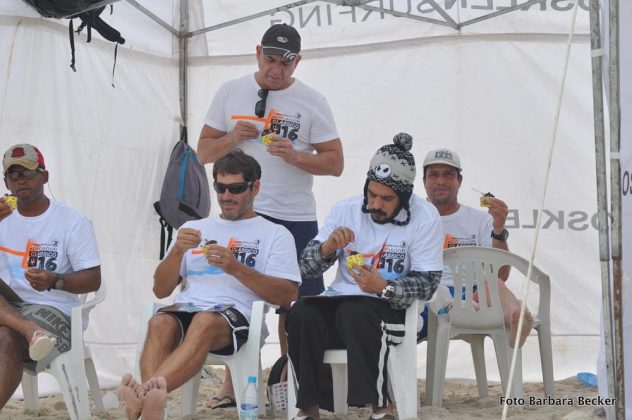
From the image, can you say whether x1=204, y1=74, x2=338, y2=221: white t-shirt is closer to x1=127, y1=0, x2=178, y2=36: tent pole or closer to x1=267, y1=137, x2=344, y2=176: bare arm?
x1=267, y1=137, x2=344, y2=176: bare arm

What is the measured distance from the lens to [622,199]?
3.47 meters

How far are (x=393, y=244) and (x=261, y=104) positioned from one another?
3.32 feet

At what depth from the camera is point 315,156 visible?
15.7ft

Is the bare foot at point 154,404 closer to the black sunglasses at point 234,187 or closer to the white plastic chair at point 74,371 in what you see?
the white plastic chair at point 74,371

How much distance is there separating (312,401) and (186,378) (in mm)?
481

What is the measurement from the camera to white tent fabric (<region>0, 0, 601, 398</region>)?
637 cm

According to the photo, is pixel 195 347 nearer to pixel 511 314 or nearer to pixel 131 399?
pixel 131 399

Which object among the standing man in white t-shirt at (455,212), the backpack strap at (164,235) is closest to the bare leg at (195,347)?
the standing man in white t-shirt at (455,212)

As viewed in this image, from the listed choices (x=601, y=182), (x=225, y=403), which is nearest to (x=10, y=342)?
(x=225, y=403)

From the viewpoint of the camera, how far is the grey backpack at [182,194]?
21.5 ft

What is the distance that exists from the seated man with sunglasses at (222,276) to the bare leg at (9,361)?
0.56 m

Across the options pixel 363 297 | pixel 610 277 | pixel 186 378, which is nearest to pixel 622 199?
pixel 610 277

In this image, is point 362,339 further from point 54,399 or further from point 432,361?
point 54,399

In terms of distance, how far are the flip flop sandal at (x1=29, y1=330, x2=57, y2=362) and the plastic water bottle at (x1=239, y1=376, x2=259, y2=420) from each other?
771 millimetres
